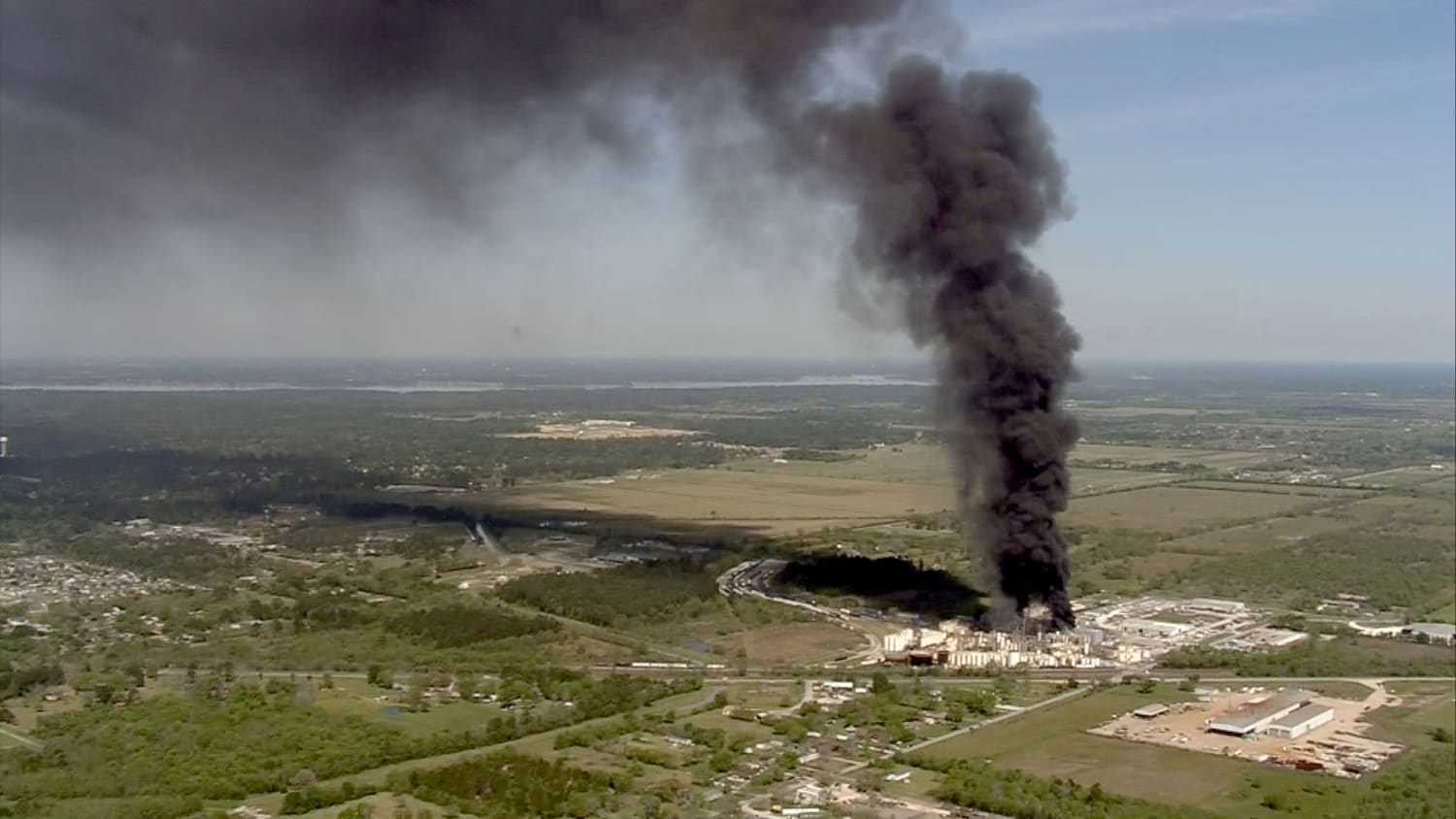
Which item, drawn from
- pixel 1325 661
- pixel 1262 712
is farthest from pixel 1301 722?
pixel 1325 661

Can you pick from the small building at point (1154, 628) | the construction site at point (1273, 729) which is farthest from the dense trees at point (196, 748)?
the small building at point (1154, 628)

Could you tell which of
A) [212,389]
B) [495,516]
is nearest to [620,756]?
[495,516]

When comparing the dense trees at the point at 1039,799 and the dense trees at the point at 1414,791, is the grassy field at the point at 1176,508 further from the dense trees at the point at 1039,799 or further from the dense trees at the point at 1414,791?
the dense trees at the point at 1039,799

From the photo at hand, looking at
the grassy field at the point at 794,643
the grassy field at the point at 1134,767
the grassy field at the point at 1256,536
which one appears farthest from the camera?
the grassy field at the point at 1256,536

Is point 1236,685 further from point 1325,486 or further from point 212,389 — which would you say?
point 212,389

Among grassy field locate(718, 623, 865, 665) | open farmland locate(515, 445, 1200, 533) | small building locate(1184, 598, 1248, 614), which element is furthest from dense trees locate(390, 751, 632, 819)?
open farmland locate(515, 445, 1200, 533)

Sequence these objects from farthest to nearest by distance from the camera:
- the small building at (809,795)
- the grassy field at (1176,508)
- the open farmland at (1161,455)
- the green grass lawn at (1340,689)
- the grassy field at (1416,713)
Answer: the open farmland at (1161,455) < the grassy field at (1176,508) < the green grass lawn at (1340,689) < the grassy field at (1416,713) < the small building at (809,795)

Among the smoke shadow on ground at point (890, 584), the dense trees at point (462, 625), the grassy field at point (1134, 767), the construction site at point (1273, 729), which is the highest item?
the smoke shadow on ground at point (890, 584)
